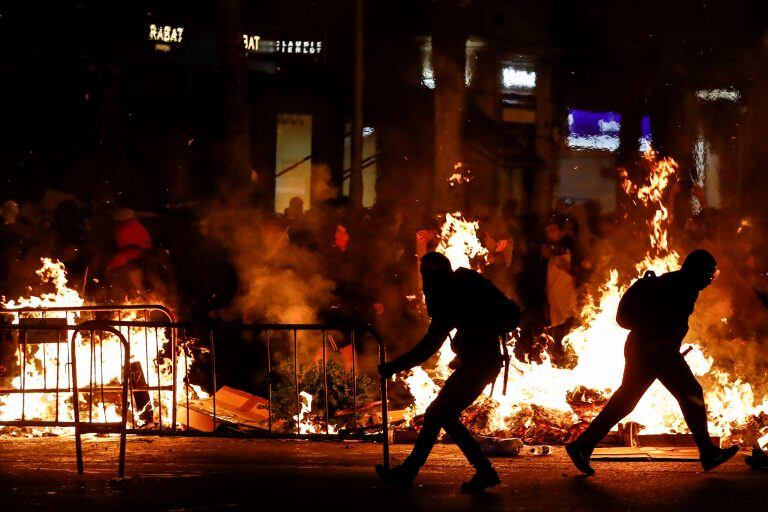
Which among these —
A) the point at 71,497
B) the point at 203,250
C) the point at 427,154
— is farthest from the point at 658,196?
the point at 427,154

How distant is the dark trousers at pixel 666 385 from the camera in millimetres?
8750

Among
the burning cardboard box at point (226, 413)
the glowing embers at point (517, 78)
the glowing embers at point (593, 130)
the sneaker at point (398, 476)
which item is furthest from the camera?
the glowing embers at point (517, 78)

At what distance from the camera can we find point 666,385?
8.80 meters

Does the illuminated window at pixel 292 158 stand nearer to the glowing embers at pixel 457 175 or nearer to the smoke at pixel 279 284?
the glowing embers at pixel 457 175

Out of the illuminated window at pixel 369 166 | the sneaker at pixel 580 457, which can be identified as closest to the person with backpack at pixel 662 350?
the sneaker at pixel 580 457

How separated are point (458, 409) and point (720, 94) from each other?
53.9ft

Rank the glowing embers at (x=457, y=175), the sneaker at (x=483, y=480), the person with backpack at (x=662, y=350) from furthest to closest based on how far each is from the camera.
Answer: the glowing embers at (x=457, y=175) → the person with backpack at (x=662, y=350) → the sneaker at (x=483, y=480)

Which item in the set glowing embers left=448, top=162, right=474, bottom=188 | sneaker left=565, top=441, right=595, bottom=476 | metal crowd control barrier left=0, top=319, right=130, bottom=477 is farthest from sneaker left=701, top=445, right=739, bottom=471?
glowing embers left=448, top=162, right=474, bottom=188

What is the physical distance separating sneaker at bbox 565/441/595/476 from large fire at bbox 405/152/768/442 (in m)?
1.66

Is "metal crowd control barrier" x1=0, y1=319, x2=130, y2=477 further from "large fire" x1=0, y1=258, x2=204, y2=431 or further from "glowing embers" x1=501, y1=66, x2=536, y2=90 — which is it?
"glowing embers" x1=501, y1=66, x2=536, y2=90

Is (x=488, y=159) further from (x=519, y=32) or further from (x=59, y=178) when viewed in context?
(x=59, y=178)

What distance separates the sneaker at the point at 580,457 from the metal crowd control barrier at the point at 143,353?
374 cm

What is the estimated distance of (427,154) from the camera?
2678 centimetres

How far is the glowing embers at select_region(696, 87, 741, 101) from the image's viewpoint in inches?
873
